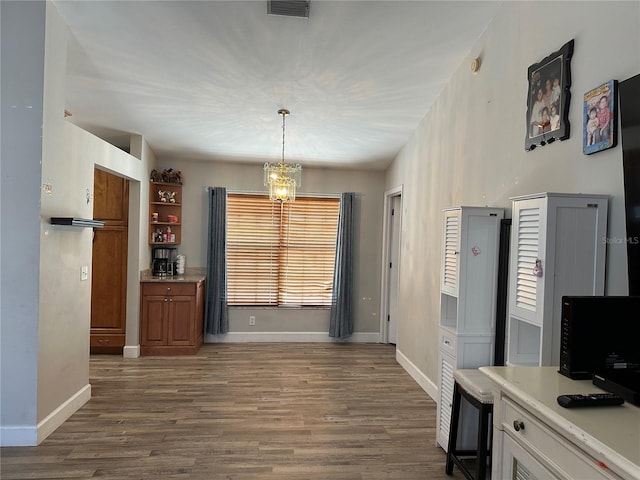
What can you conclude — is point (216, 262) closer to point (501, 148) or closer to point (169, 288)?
point (169, 288)

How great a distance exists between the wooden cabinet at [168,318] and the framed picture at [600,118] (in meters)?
4.16

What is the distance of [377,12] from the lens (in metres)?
2.66

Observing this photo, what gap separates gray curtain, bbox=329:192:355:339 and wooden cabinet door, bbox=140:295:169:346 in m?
2.21

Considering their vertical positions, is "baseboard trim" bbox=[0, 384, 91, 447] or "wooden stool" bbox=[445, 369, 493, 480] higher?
"wooden stool" bbox=[445, 369, 493, 480]

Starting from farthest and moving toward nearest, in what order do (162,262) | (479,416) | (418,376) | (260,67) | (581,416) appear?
1. (162,262)
2. (418,376)
3. (260,67)
4. (479,416)
5. (581,416)

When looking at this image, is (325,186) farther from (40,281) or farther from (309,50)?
(40,281)

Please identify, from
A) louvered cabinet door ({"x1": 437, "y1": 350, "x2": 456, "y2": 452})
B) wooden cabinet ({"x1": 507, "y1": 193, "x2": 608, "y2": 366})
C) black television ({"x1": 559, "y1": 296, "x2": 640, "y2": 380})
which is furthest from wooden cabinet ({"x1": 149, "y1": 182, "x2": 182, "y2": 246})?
black television ({"x1": 559, "y1": 296, "x2": 640, "y2": 380})

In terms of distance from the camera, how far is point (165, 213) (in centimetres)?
529

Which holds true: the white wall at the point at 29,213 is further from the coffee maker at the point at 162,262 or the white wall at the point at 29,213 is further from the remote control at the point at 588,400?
the remote control at the point at 588,400

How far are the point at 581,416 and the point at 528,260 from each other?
35.5 inches

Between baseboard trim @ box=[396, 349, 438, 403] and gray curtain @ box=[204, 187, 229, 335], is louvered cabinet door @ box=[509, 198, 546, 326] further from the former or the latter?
gray curtain @ box=[204, 187, 229, 335]

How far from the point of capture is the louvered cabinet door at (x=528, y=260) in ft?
6.01

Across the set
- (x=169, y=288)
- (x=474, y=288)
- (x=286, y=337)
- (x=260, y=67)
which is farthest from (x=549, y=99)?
(x=286, y=337)

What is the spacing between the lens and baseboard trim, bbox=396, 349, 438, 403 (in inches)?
142
